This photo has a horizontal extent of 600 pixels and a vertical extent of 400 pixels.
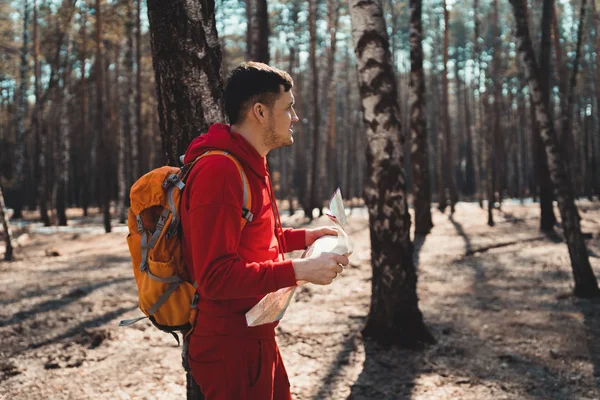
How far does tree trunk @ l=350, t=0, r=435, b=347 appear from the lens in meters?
5.20

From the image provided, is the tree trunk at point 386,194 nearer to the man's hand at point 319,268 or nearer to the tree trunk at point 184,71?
the tree trunk at point 184,71

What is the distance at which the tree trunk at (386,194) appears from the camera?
5199 mm

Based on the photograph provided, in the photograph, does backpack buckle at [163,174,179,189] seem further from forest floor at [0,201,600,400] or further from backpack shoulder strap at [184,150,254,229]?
forest floor at [0,201,600,400]

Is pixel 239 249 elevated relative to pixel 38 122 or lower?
lower

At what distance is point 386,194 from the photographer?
205 inches

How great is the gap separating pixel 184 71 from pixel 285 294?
1.38 m

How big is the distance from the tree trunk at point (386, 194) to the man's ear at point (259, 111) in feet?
11.4

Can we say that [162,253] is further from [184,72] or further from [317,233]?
[184,72]

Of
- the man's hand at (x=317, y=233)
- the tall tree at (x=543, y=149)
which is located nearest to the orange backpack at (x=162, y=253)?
the man's hand at (x=317, y=233)

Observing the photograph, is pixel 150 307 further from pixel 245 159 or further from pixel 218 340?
pixel 245 159

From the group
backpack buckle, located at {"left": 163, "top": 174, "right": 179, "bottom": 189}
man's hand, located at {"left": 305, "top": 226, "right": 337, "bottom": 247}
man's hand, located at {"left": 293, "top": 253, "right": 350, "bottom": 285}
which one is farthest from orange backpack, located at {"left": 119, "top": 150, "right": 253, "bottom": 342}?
man's hand, located at {"left": 305, "top": 226, "right": 337, "bottom": 247}

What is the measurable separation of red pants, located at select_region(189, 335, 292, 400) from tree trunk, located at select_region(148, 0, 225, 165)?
3.76 ft

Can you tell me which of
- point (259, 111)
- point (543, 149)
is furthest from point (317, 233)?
point (543, 149)

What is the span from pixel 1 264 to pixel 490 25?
122ft
